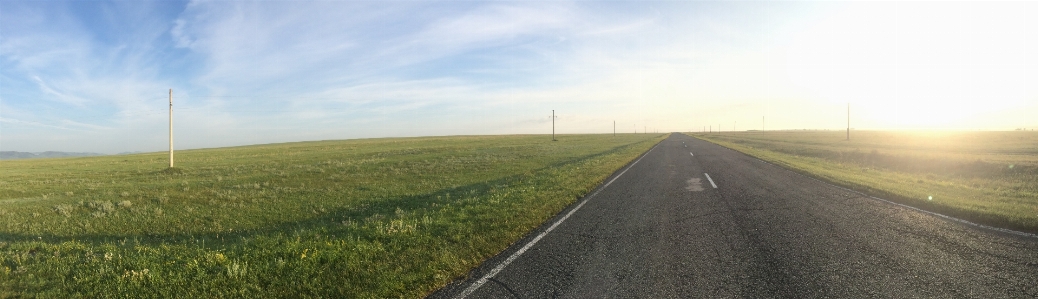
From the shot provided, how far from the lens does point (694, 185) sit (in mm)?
13742

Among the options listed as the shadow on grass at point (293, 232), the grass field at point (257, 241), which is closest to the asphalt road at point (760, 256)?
the grass field at point (257, 241)

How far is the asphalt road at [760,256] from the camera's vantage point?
4703 mm

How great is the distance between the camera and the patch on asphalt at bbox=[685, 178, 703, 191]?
42.5ft

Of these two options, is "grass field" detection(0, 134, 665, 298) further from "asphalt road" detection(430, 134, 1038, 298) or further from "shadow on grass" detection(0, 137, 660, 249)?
"asphalt road" detection(430, 134, 1038, 298)

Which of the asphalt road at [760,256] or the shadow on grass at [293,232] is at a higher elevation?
the asphalt road at [760,256]

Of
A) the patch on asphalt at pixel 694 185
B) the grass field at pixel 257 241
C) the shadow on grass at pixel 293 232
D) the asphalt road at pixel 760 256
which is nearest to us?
the asphalt road at pixel 760 256

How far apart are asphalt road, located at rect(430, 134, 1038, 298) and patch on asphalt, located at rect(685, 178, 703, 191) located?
9.97 feet

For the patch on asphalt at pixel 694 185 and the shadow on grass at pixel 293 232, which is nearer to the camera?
the shadow on grass at pixel 293 232

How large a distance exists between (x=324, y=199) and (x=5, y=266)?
9258mm

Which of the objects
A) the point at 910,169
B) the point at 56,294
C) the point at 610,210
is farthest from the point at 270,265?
the point at 910,169

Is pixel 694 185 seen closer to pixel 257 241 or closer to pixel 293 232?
pixel 293 232

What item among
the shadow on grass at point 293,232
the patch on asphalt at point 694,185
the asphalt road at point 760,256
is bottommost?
the shadow on grass at point 293,232

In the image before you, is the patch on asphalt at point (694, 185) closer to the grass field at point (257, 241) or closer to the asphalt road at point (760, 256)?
the asphalt road at point (760, 256)

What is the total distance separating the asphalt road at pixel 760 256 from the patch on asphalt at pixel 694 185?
3.04m
